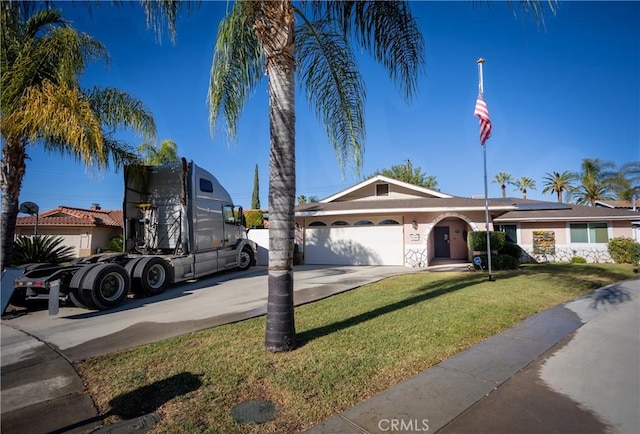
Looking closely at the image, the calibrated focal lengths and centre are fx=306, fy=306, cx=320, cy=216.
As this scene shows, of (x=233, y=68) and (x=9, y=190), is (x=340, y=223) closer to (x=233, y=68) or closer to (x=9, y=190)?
(x=233, y=68)

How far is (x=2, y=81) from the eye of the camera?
303 inches

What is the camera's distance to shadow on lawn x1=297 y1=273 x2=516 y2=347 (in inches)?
213

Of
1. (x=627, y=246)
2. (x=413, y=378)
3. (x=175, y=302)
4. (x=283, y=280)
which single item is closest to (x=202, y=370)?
(x=283, y=280)

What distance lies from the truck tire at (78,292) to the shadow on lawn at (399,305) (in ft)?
18.6

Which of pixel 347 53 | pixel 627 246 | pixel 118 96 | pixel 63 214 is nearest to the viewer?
pixel 347 53

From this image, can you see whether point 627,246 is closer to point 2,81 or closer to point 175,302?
point 175,302

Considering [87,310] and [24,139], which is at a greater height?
[24,139]

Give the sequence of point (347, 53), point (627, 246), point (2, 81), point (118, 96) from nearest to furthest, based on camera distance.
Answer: point (347, 53) → point (2, 81) → point (118, 96) → point (627, 246)

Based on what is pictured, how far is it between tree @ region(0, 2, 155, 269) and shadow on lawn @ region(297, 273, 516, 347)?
277 inches

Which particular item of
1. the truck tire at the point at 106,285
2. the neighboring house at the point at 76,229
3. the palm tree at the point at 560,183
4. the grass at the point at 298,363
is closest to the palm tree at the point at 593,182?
the palm tree at the point at 560,183

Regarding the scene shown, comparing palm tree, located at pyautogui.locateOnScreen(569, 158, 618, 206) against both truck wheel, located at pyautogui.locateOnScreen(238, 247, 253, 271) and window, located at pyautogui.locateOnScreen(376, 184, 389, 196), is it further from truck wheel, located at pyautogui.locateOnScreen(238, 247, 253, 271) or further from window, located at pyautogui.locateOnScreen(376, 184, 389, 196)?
truck wheel, located at pyautogui.locateOnScreen(238, 247, 253, 271)

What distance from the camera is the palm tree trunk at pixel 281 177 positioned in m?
4.63

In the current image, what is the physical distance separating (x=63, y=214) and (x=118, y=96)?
24.8m

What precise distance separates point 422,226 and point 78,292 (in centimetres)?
1439
